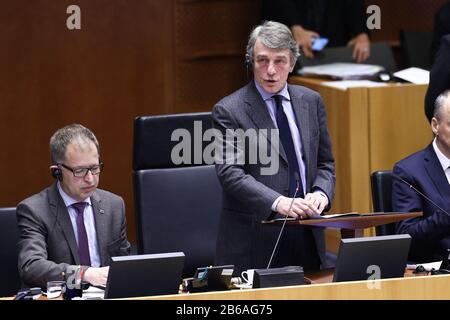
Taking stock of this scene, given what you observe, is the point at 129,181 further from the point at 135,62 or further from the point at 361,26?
the point at 361,26

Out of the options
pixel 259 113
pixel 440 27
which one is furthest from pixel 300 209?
pixel 440 27

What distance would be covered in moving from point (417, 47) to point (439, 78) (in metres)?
2.00

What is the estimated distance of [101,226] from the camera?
419cm

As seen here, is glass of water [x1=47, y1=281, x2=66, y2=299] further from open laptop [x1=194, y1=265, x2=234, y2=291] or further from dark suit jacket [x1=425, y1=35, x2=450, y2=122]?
dark suit jacket [x1=425, y1=35, x2=450, y2=122]

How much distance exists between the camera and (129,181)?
686 cm

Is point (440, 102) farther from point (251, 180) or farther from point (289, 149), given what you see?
point (251, 180)

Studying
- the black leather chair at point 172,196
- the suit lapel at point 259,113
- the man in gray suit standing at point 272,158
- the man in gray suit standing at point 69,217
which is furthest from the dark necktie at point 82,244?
the suit lapel at point 259,113

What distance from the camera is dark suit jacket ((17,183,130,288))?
12.9ft

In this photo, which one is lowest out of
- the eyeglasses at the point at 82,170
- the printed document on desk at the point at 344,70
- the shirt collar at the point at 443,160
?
the shirt collar at the point at 443,160

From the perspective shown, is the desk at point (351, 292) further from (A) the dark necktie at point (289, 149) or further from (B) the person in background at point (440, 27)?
(B) the person in background at point (440, 27)

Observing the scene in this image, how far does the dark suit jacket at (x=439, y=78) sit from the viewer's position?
5.04 m

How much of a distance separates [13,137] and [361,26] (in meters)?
2.21

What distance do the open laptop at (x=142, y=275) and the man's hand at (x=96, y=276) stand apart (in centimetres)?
35
